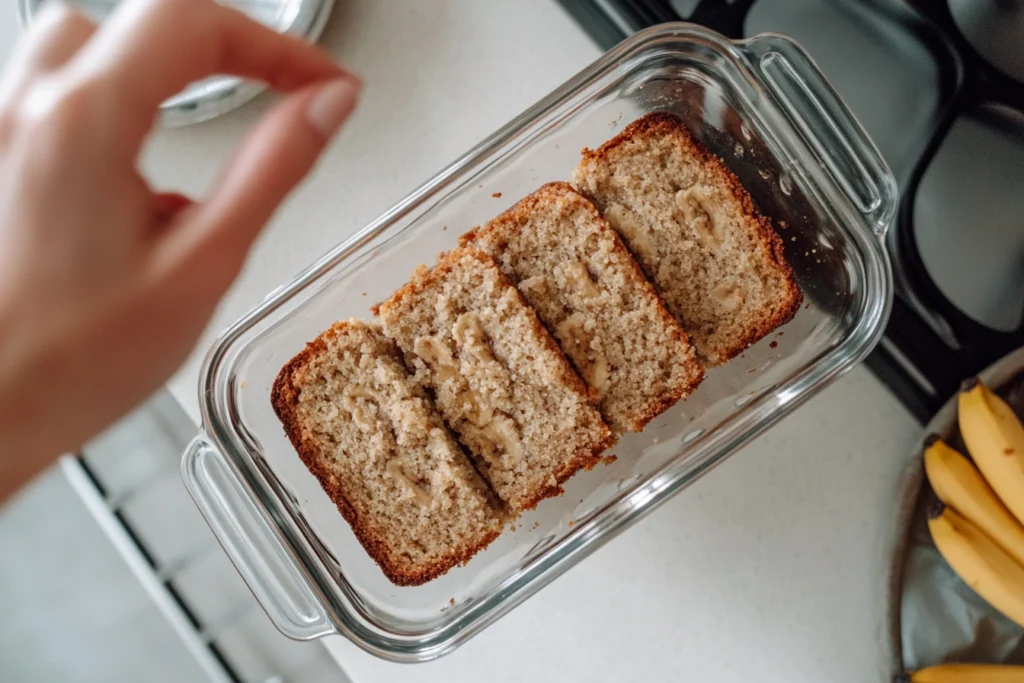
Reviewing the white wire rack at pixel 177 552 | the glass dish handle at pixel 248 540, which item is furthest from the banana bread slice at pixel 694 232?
the white wire rack at pixel 177 552

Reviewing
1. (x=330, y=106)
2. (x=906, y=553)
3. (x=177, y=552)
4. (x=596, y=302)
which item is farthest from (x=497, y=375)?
(x=177, y=552)

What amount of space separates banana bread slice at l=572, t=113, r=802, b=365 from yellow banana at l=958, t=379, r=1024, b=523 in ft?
1.01

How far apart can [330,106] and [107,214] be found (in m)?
0.23

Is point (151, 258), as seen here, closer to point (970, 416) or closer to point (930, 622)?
point (970, 416)

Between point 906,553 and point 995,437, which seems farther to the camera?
point 906,553

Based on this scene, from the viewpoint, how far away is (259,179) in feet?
2.50

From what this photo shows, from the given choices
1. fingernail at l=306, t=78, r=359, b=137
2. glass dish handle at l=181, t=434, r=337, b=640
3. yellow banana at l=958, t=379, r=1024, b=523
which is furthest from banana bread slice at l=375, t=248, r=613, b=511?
yellow banana at l=958, t=379, r=1024, b=523

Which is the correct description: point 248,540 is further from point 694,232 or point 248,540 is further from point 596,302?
point 694,232

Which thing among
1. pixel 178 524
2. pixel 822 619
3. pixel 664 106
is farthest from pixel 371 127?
pixel 822 619

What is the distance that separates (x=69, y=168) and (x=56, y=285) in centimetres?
11

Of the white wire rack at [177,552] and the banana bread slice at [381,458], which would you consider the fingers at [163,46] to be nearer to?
the banana bread slice at [381,458]

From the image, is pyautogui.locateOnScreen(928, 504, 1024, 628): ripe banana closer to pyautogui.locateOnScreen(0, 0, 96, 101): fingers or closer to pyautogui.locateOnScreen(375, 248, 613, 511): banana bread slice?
pyautogui.locateOnScreen(375, 248, 613, 511): banana bread slice

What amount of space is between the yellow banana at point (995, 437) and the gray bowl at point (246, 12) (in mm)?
1222

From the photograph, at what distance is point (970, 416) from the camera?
4.03 feet
